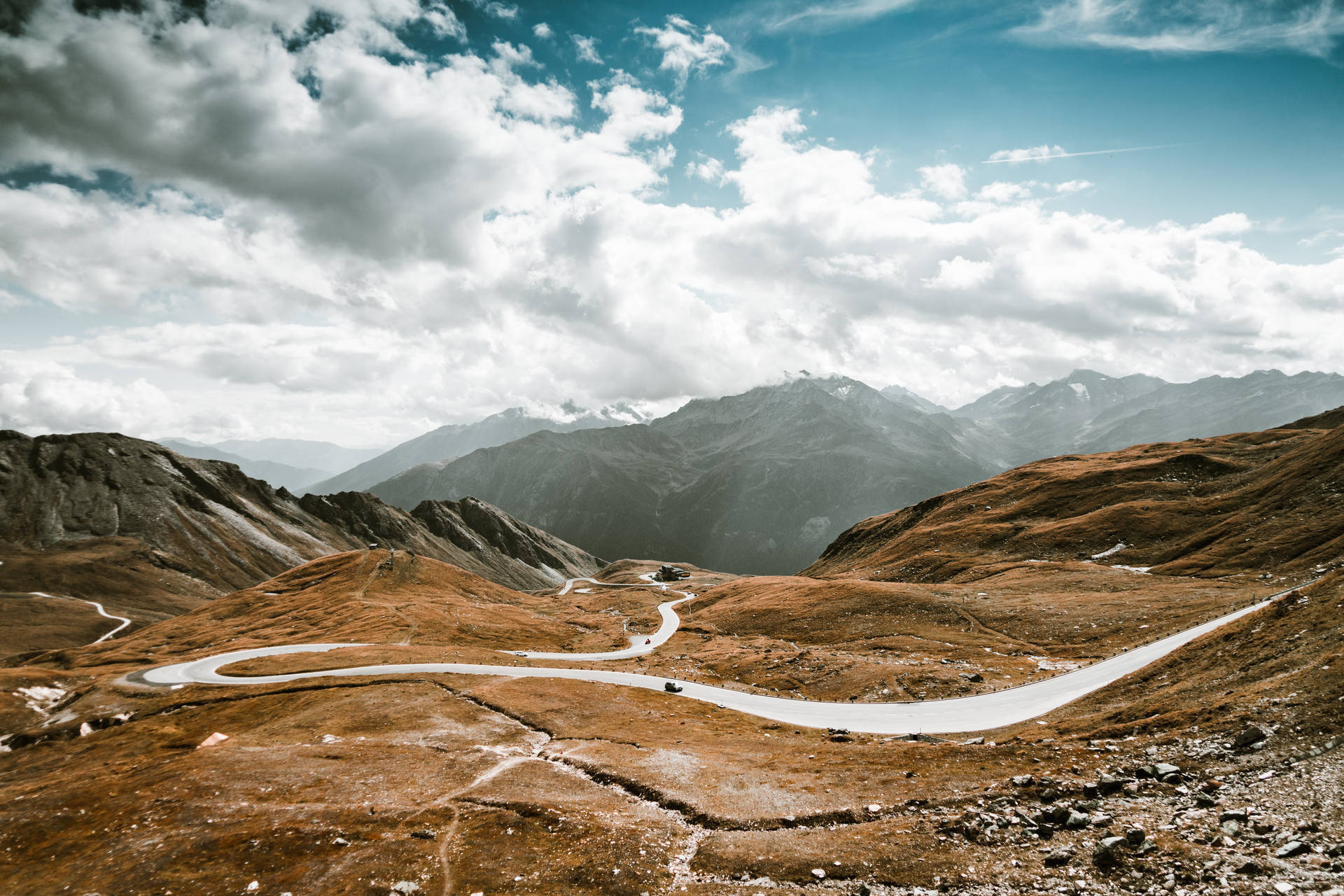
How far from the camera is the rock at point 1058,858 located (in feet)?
74.8

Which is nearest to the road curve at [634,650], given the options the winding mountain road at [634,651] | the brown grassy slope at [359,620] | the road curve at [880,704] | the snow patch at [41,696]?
the winding mountain road at [634,651]

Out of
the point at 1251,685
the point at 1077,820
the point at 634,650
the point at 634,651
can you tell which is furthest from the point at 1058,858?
the point at 634,650

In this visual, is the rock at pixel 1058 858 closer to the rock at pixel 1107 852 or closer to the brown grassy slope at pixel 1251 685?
the rock at pixel 1107 852

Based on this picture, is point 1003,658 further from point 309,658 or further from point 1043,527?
point 309,658

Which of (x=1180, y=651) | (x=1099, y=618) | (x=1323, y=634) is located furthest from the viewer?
(x=1099, y=618)

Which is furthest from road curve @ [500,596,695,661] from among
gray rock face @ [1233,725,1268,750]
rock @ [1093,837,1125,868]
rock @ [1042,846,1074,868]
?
gray rock face @ [1233,725,1268,750]

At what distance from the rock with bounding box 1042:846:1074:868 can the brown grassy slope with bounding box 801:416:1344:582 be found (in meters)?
93.4

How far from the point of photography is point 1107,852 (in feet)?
71.9

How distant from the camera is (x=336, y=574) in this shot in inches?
6806

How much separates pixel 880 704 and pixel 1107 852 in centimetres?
4522

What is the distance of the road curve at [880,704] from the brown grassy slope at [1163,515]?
1398 inches

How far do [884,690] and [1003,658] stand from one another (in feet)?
67.3

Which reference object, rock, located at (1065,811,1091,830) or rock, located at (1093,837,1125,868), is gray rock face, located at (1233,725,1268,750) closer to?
rock, located at (1065,811,1091,830)

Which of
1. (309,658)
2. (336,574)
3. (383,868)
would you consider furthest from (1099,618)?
(336,574)
